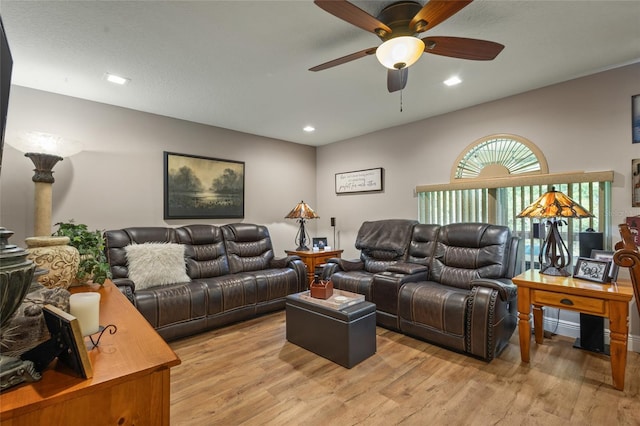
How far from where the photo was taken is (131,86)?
10.00 feet

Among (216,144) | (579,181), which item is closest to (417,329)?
(579,181)

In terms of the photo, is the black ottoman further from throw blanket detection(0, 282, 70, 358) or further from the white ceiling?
the white ceiling

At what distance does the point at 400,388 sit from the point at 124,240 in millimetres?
3116

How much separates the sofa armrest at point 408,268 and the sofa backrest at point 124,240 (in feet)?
8.61

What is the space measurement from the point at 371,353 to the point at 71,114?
3.96m

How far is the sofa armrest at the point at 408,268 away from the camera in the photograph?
329 centimetres

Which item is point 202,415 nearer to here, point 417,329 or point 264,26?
point 417,329

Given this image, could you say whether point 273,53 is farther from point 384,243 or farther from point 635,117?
point 635,117

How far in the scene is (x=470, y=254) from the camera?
3.26 meters

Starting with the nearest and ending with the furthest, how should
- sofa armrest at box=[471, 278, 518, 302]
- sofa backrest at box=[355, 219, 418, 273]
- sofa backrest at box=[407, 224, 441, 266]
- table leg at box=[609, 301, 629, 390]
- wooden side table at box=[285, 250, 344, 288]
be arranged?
table leg at box=[609, 301, 629, 390], sofa armrest at box=[471, 278, 518, 302], sofa backrest at box=[407, 224, 441, 266], sofa backrest at box=[355, 219, 418, 273], wooden side table at box=[285, 250, 344, 288]

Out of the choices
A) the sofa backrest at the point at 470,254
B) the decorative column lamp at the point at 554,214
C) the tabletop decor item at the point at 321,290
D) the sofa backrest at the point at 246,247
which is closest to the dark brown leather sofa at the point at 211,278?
the sofa backrest at the point at 246,247

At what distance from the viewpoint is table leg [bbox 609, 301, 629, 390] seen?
6.86 feet

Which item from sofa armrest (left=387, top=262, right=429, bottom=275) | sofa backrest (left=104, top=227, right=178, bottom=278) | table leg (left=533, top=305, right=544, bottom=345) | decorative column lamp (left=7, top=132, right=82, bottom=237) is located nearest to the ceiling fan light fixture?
sofa armrest (left=387, top=262, right=429, bottom=275)

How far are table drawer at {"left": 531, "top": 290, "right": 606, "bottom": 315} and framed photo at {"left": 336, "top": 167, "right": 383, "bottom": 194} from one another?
2607 mm
